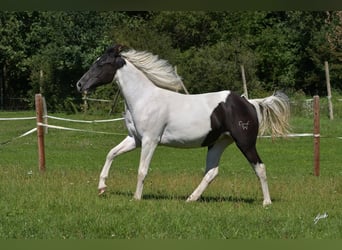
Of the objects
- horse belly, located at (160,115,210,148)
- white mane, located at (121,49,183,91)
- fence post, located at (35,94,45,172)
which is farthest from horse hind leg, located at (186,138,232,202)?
fence post, located at (35,94,45,172)

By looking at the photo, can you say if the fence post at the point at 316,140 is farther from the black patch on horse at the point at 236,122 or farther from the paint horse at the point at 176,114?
the black patch on horse at the point at 236,122

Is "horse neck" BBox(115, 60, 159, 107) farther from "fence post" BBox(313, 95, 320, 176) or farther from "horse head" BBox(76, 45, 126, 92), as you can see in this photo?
"fence post" BBox(313, 95, 320, 176)

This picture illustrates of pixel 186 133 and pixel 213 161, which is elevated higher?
pixel 186 133

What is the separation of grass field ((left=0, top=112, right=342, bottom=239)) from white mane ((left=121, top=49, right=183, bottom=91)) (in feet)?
4.91

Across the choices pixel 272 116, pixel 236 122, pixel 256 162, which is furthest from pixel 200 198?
pixel 272 116

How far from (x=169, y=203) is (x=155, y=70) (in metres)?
1.95

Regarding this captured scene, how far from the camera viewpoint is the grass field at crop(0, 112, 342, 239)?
572 centimetres

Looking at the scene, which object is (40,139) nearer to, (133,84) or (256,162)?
(133,84)

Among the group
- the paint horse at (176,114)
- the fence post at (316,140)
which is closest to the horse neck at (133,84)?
the paint horse at (176,114)

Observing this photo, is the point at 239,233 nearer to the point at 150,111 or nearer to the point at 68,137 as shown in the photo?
the point at 150,111

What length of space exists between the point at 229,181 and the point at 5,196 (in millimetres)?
3670

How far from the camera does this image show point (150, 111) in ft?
27.0

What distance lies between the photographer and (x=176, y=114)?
822 cm

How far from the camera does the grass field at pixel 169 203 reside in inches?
225
